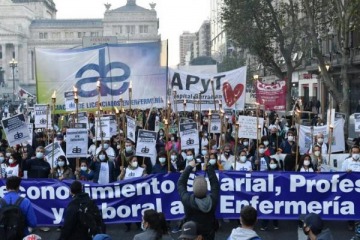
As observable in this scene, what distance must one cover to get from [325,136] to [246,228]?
32.6 ft

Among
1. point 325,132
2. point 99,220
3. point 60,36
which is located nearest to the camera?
point 99,220

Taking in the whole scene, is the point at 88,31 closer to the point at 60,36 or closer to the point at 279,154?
the point at 60,36

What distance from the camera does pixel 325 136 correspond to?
15141 millimetres

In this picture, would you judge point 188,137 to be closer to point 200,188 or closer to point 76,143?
point 76,143

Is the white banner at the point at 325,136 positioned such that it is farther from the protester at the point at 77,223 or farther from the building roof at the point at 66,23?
the building roof at the point at 66,23

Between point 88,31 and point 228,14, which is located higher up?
point 88,31

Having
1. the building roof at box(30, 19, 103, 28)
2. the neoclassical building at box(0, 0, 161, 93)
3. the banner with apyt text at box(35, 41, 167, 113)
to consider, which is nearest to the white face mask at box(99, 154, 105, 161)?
the banner with apyt text at box(35, 41, 167, 113)

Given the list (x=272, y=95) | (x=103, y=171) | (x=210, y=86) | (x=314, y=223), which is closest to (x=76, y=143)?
(x=103, y=171)

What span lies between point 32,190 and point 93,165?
174cm

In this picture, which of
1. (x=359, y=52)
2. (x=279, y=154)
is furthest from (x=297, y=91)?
(x=279, y=154)

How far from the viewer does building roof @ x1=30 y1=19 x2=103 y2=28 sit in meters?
126

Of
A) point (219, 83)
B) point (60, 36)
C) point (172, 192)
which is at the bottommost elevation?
point (172, 192)

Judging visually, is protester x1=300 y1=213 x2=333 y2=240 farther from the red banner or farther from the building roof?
the building roof

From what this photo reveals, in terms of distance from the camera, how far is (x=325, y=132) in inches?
593
